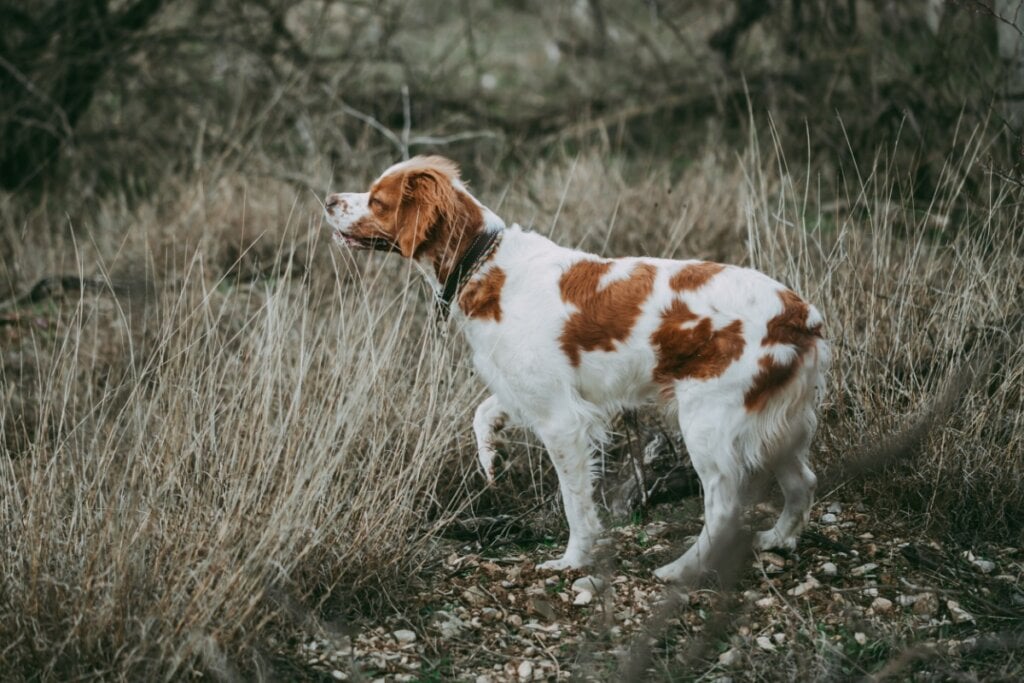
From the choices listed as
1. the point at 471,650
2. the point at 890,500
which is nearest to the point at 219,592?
the point at 471,650

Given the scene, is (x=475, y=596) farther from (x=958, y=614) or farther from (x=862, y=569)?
(x=958, y=614)

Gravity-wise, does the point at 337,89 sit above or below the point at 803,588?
above

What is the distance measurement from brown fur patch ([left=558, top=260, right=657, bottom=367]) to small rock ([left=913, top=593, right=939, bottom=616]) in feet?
3.85

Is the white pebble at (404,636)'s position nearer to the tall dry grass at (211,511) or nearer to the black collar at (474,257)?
the tall dry grass at (211,511)

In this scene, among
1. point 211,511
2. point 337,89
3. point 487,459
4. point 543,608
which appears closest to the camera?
point 211,511

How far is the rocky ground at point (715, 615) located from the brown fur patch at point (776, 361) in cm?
50

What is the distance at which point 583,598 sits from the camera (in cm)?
331

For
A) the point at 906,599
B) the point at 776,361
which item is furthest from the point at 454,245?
the point at 906,599

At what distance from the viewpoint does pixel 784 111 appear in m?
7.49

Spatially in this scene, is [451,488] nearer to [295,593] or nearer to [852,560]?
[295,593]

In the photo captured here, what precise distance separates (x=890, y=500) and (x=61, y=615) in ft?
8.48

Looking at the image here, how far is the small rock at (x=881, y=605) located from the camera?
10.3 ft

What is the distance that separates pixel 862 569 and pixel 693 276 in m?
1.08

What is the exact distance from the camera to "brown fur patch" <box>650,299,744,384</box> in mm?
3078
